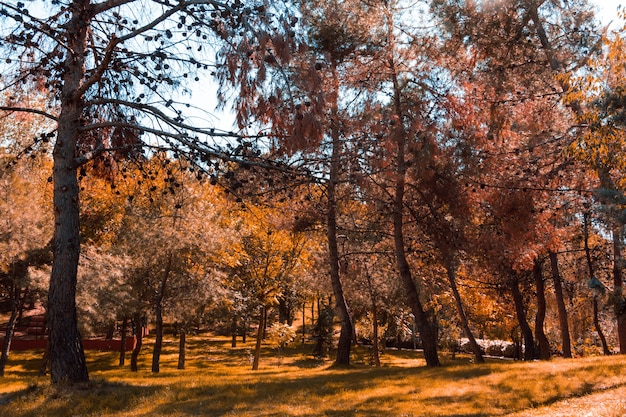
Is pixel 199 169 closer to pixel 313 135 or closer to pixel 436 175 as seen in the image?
pixel 313 135

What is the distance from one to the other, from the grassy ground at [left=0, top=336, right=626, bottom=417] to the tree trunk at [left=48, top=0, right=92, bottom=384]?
465 millimetres

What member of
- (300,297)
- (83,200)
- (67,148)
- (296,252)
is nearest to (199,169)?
(67,148)

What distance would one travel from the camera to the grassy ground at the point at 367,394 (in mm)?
7852

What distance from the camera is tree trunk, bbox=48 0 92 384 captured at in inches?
311

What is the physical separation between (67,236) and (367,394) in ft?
19.7

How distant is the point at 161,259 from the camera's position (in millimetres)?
18141

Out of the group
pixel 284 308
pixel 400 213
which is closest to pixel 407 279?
pixel 400 213

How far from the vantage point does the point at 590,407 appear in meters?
8.09

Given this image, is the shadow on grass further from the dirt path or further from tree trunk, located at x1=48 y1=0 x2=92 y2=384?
the dirt path

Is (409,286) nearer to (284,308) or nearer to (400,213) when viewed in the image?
(400,213)

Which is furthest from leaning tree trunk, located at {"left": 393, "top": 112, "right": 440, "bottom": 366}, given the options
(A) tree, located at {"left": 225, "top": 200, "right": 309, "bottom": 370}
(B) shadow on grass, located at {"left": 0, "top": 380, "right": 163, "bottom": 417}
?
(A) tree, located at {"left": 225, "top": 200, "right": 309, "bottom": 370}

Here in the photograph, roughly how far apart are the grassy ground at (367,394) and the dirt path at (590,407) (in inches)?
0.6

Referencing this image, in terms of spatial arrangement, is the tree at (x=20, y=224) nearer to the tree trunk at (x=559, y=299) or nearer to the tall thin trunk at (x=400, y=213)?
the tall thin trunk at (x=400, y=213)

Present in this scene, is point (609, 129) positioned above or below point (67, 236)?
above
